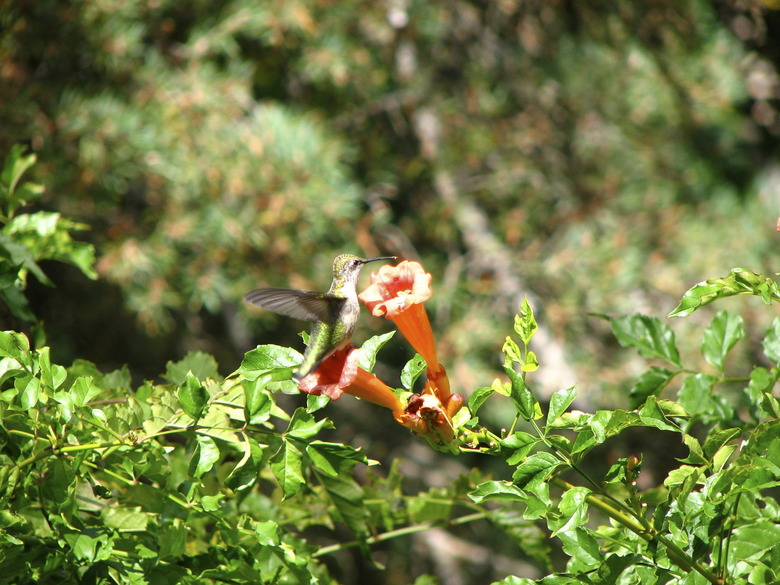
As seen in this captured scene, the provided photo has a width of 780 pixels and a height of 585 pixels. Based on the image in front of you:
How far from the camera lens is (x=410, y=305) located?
1.24 m

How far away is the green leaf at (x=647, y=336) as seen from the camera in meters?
1.59

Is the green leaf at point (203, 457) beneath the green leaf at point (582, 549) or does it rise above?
above

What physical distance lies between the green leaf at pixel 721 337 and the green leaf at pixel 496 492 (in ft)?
2.15

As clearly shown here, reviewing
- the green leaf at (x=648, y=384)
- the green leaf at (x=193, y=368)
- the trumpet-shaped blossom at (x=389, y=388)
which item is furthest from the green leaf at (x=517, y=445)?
the green leaf at (x=193, y=368)

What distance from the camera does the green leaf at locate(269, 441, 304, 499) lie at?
1.10 metres

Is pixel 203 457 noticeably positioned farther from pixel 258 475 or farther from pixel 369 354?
pixel 369 354

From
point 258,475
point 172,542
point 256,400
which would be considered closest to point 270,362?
point 256,400

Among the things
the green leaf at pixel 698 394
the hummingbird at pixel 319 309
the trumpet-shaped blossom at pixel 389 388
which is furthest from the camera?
the green leaf at pixel 698 394

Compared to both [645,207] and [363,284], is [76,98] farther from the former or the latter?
[645,207]

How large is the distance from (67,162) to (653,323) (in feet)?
9.73

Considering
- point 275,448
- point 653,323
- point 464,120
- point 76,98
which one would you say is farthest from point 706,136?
point 275,448

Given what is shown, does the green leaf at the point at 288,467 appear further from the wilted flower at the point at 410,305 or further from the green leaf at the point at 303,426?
the wilted flower at the point at 410,305

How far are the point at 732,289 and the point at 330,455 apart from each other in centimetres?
64

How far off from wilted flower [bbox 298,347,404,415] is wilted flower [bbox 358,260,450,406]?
0.27 feet
